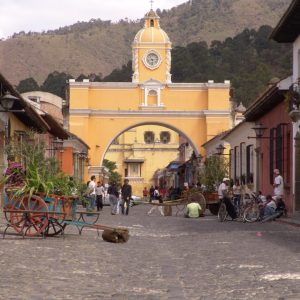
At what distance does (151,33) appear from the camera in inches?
2702

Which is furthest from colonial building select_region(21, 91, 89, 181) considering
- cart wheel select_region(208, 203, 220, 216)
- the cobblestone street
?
the cobblestone street

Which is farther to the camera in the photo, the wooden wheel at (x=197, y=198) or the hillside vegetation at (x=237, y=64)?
the hillside vegetation at (x=237, y=64)

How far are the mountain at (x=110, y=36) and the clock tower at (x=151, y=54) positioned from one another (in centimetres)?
8450

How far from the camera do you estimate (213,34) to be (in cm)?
16450

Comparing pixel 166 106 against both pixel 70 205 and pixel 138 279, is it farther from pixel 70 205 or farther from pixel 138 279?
pixel 138 279

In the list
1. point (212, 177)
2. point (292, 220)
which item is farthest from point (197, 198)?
point (292, 220)

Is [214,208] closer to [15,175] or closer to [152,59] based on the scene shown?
[15,175]

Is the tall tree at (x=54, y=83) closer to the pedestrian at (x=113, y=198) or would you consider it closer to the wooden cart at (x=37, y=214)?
the pedestrian at (x=113, y=198)

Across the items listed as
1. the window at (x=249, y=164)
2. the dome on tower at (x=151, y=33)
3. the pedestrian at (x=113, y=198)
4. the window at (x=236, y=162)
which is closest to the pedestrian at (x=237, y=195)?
the pedestrian at (x=113, y=198)

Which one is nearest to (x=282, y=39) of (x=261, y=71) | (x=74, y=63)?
(x=261, y=71)

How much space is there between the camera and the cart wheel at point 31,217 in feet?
53.8

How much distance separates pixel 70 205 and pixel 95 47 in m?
151

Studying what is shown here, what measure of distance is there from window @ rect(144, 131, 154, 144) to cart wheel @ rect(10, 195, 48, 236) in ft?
330

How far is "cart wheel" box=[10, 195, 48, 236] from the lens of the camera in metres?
16.4
